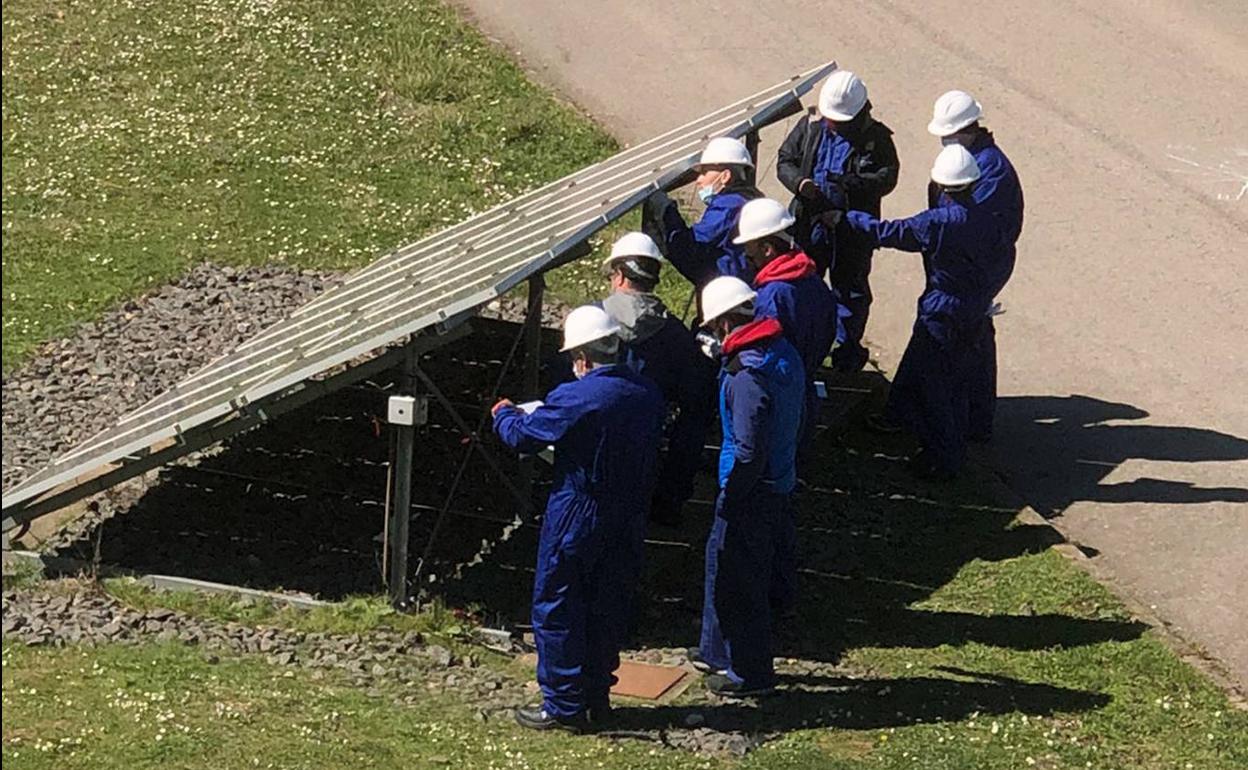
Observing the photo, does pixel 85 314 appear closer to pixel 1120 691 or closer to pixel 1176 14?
pixel 1120 691

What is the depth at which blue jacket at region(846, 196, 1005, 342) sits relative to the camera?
38.1 ft

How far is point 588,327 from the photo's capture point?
9188 millimetres

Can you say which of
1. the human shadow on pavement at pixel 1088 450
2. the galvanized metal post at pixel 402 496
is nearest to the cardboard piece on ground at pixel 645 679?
the galvanized metal post at pixel 402 496

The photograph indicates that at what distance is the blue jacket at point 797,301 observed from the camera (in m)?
10.6

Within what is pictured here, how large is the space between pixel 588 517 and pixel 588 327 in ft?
2.94

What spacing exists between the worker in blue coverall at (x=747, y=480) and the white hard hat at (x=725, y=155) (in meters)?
1.87

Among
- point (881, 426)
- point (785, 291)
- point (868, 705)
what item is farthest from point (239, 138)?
point (868, 705)

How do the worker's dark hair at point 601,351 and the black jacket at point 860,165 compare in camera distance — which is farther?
the black jacket at point 860,165

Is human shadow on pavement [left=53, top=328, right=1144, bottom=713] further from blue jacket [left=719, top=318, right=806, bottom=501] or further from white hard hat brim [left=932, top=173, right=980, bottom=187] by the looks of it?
white hard hat brim [left=932, top=173, right=980, bottom=187]


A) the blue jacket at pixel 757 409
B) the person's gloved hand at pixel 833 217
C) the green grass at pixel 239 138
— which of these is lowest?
the blue jacket at pixel 757 409

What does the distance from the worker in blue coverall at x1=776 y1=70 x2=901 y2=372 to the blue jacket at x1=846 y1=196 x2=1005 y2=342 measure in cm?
45

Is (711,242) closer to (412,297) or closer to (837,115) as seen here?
(837,115)

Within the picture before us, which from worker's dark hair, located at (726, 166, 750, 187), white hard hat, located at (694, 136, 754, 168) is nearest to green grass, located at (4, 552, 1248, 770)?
worker's dark hair, located at (726, 166, 750, 187)

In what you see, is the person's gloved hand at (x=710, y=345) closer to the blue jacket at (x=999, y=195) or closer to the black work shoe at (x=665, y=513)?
the black work shoe at (x=665, y=513)
